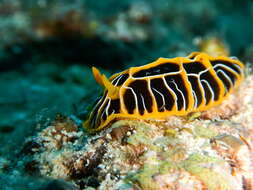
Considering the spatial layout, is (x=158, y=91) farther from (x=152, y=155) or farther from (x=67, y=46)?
(x=67, y=46)

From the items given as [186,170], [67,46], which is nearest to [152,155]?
[186,170]

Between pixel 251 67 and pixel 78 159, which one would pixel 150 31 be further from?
pixel 78 159

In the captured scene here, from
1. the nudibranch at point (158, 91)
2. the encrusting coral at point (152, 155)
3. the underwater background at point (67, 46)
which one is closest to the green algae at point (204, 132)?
the encrusting coral at point (152, 155)

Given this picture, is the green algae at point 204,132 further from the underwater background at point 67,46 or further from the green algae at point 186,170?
the underwater background at point 67,46

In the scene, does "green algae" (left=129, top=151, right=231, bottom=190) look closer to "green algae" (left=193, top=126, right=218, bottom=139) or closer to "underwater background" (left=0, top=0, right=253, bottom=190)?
"green algae" (left=193, top=126, right=218, bottom=139)

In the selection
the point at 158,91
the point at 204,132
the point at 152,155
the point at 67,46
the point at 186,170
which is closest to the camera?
the point at 186,170

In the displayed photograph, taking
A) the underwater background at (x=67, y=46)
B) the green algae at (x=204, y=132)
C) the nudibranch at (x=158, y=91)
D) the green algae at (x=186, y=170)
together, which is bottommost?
the green algae at (x=186, y=170)

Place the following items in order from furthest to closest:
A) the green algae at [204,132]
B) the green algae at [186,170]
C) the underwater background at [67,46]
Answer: the underwater background at [67,46] → the green algae at [204,132] → the green algae at [186,170]
